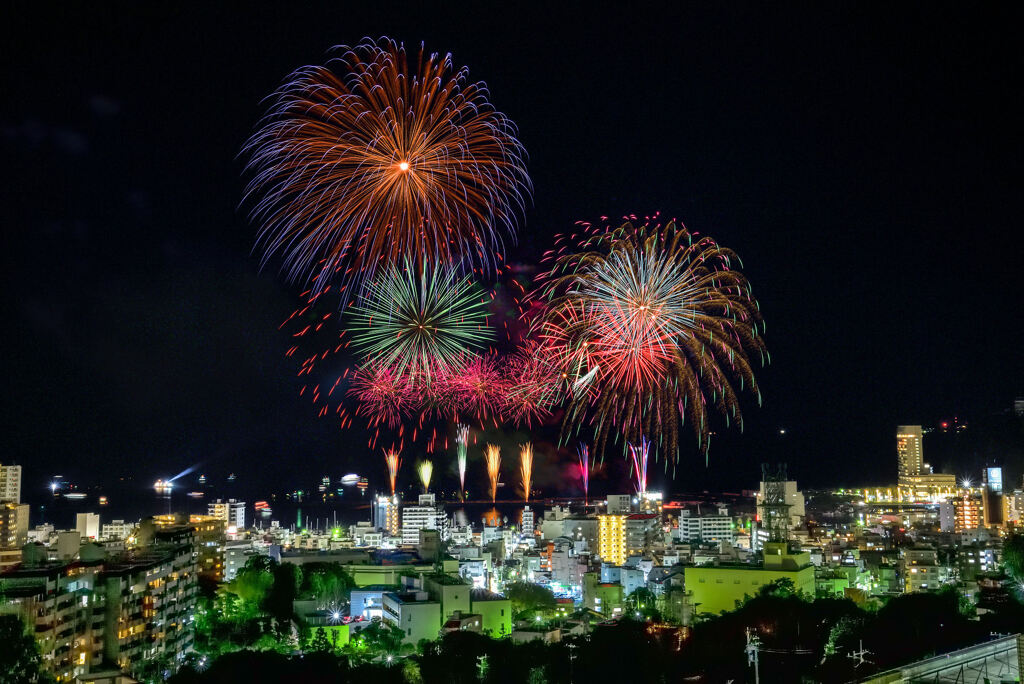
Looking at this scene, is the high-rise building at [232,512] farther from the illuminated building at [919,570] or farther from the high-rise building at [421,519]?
the illuminated building at [919,570]

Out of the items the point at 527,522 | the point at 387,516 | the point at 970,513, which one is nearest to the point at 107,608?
the point at 527,522

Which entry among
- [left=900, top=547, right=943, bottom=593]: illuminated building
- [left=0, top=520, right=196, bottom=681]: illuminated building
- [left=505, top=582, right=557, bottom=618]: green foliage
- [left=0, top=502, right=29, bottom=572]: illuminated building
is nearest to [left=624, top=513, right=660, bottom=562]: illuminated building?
[left=900, top=547, right=943, bottom=593]: illuminated building

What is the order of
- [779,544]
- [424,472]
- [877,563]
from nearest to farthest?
1. [779,544]
2. [877,563]
3. [424,472]

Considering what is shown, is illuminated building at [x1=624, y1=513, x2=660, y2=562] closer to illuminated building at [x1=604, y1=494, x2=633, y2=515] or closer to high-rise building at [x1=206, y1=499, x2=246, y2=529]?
illuminated building at [x1=604, y1=494, x2=633, y2=515]

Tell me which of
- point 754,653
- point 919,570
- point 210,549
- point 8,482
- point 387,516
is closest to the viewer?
point 754,653

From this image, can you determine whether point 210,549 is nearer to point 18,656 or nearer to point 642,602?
point 642,602

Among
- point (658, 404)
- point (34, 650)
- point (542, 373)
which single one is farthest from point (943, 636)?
point (34, 650)

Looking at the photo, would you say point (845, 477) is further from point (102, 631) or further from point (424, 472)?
point (102, 631)
